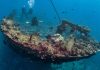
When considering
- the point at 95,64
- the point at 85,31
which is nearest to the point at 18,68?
the point at 85,31

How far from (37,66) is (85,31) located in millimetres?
5098

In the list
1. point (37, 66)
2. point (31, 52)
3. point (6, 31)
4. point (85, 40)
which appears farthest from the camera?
point (85, 40)

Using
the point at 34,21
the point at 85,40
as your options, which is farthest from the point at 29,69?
the point at 34,21

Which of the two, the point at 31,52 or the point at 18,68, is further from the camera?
the point at 18,68

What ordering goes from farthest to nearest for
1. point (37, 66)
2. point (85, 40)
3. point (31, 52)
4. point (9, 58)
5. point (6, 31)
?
point (85, 40)
point (9, 58)
point (37, 66)
point (6, 31)
point (31, 52)

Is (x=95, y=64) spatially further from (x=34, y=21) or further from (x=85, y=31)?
(x=34, y=21)

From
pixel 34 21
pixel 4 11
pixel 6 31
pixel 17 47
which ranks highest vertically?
pixel 4 11

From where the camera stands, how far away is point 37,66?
17.8 metres

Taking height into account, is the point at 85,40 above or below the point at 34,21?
below

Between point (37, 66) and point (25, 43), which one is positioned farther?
point (37, 66)

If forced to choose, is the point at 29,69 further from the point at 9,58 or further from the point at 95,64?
the point at 95,64

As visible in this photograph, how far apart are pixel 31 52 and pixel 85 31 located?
7560 mm

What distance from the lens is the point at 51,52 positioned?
47.3ft

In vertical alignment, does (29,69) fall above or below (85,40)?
below
